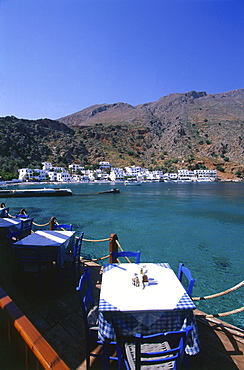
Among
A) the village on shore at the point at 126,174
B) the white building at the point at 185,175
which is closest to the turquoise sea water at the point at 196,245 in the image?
the village on shore at the point at 126,174

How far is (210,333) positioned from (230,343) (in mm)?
280

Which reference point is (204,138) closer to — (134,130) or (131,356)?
(134,130)

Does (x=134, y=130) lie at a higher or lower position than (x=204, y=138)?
higher

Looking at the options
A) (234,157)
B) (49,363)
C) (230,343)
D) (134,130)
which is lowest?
(230,343)

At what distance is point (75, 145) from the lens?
126250mm

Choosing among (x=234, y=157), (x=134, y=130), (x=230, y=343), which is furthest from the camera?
(x=134, y=130)

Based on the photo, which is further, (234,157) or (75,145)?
(75,145)

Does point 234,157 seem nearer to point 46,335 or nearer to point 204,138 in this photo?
point 204,138

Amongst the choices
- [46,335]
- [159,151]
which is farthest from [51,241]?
[159,151]

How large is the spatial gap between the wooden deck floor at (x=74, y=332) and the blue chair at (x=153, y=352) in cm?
68

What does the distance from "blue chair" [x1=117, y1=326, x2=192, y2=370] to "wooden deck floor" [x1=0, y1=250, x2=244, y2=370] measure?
68 cm

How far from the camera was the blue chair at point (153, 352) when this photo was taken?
1589mm

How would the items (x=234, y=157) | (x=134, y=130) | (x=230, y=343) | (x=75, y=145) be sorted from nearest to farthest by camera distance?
1. (x=230, y=343)
2. (x=234, y=157)
3. (x=75, y=145)
4. (x=134, y=130)

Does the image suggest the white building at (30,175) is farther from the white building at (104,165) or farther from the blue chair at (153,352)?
the blue chair at (153,352)
